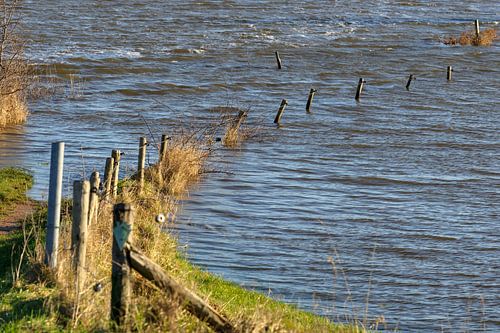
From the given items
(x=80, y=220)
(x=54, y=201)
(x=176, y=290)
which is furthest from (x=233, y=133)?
(x=176, y=290)

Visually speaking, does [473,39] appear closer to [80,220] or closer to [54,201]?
[54,201]

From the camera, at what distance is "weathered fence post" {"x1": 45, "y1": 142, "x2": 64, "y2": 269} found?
381 inches

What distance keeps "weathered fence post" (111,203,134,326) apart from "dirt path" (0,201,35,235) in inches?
271

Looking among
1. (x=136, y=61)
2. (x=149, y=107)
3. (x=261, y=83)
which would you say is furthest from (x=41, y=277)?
(x=136, y=61)

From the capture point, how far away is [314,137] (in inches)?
1158

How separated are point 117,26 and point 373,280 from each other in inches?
1441

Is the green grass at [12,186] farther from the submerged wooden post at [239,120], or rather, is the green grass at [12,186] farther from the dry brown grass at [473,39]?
the dry brown grass at [473,39]

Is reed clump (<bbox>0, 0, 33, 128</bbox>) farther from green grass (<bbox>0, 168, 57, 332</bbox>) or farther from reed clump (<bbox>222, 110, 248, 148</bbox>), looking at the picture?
green grass (<bbox>0, 168, 57, 332</bbox>)

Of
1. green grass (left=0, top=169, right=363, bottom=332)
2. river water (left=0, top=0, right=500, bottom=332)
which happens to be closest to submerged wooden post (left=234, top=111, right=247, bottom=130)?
river water (left=0, top=0, right=500, bottom=332)

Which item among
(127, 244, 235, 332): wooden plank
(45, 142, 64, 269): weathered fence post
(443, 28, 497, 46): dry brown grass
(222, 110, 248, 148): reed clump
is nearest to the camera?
(127, 244, 235, 332): wooden plank

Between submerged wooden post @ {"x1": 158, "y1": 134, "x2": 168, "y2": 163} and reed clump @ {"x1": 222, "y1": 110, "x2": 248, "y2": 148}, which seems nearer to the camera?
submerged wooden post @ {"x1": 158, "y1": 134, "x2": 168, "y2": 163}

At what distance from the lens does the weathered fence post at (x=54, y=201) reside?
9.67m

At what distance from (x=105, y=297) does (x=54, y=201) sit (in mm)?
1163

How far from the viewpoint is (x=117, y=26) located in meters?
50.8
